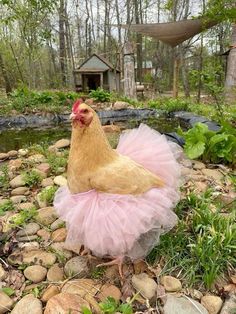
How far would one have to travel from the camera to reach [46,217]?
2.55 m

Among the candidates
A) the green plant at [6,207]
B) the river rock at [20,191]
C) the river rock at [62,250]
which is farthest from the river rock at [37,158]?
the river rock at [62,250]

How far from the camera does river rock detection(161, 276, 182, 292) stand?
1.86 metres

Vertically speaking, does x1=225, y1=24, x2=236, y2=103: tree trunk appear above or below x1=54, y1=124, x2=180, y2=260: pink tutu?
above

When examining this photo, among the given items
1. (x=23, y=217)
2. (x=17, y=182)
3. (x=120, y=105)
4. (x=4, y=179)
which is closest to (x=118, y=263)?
(x=23, y=217)

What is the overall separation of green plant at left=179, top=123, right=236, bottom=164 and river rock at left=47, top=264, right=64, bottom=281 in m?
2.21

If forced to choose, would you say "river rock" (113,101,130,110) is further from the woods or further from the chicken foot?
the chicken foot

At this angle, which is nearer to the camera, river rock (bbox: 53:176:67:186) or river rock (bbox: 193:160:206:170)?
river rock (bbox: 53:176:67:186)

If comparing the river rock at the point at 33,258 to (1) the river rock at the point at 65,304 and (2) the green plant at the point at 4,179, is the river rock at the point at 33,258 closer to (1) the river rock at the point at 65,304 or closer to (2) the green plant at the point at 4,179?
(1) the river rock at the point at 65,304

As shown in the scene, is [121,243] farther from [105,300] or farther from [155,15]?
[155,15]

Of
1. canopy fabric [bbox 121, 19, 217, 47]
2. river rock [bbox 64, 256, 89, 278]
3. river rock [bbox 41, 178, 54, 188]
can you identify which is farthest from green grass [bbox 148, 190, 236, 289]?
canopy fabric [bbox 121, 19, 217, 47]

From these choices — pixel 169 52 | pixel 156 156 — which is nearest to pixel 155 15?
pixel 169 52

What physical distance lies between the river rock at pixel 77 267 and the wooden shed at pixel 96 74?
11.6m

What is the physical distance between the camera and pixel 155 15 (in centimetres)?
1908

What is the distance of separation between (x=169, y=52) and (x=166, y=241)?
21.6 metres
